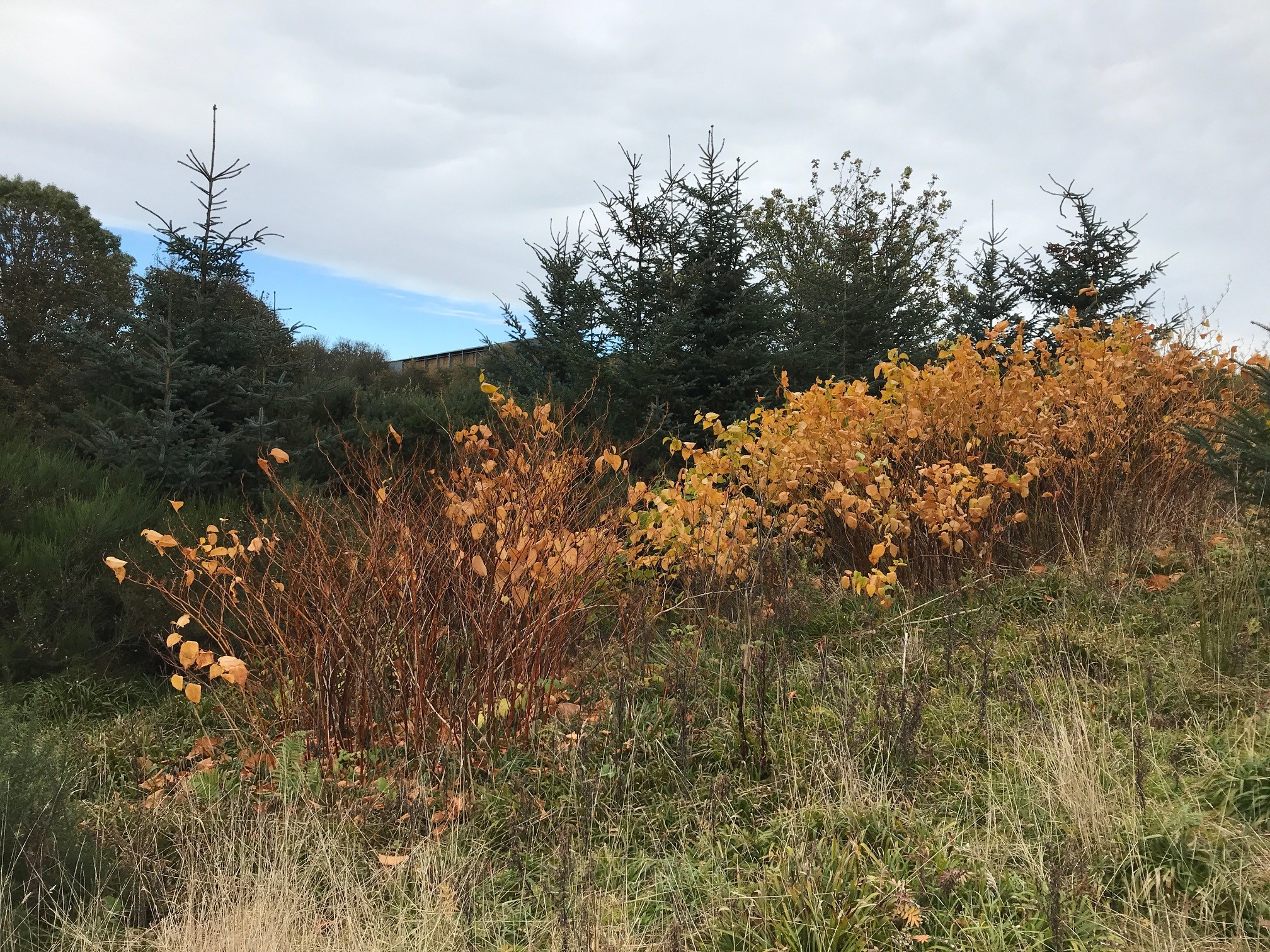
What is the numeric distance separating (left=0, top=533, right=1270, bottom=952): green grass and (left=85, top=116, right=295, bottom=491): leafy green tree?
3.75 m

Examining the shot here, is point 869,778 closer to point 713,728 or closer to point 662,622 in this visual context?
point 713,728

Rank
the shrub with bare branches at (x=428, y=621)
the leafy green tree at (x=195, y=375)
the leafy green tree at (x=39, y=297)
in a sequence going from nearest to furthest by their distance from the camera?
the shrub with bare branches at (x=428, y=621) → the leafy green tree at (x=195, y=375) → the leafy green tree at (x=39, y=297)

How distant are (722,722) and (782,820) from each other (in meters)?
0.71

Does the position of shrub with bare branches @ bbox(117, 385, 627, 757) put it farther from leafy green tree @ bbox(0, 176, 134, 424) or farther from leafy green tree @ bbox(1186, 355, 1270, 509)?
leafy green tree @ bbox(0, 176, 134, 424)

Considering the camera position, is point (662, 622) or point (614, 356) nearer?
point (662, 622)

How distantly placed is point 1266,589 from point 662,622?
9.59 ft

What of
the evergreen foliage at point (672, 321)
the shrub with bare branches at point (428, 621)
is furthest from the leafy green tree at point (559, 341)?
the shrub with bare branches at point (428, 621)

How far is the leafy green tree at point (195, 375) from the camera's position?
293 inches

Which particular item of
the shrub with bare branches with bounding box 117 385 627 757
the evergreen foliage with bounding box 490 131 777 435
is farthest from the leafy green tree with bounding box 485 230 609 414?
the shrub with bare branches with bounding box 117 385 627 757

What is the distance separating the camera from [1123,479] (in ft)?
19.1

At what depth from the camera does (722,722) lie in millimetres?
3527

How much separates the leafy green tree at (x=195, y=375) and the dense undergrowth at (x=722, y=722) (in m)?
1.98

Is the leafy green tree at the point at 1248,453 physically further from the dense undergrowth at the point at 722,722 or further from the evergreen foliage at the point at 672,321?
the evergreen foliage at the point at 672,321

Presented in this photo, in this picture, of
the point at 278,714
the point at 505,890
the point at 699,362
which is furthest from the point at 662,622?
the point at 699,362
